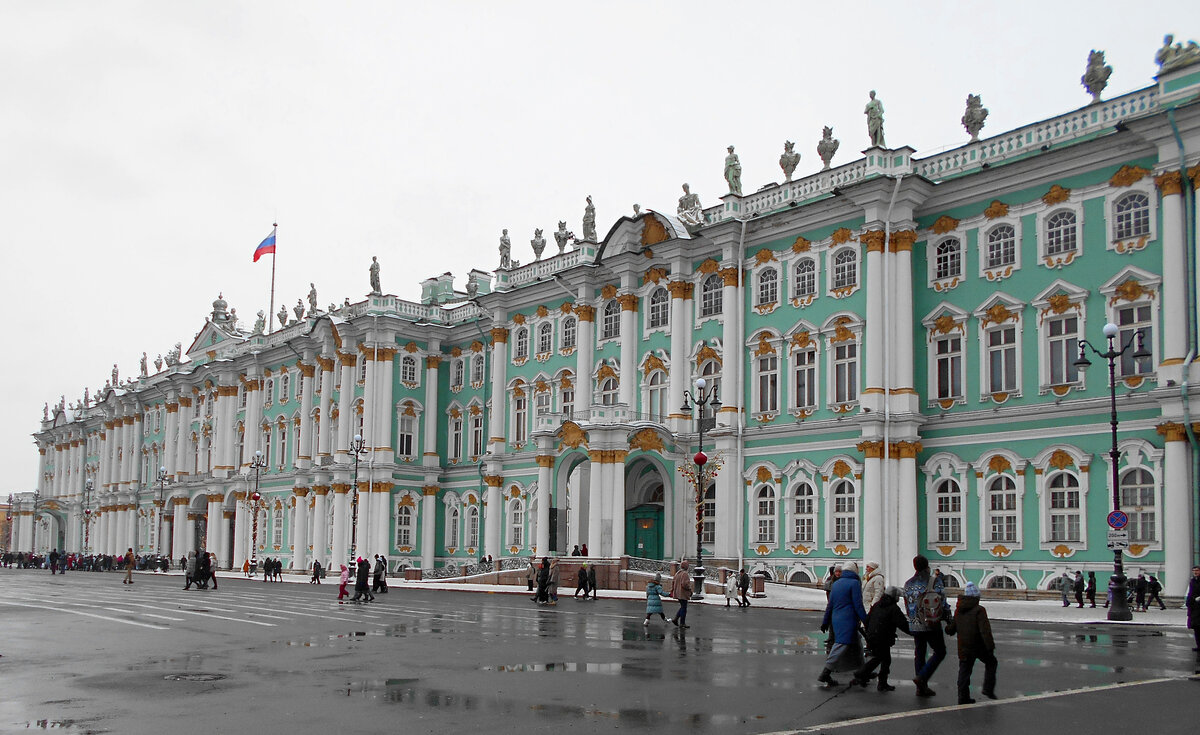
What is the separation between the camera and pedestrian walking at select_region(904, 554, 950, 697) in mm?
13398

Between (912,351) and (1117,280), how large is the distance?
737 centimetres

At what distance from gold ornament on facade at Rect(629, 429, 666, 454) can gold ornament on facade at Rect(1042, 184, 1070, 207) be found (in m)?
17.5

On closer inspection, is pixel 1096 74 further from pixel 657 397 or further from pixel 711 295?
pixel 657 397

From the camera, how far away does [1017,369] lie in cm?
3659

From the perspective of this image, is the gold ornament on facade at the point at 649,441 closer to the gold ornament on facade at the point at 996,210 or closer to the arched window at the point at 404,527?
the gold ornament on facade at the point at 996,210

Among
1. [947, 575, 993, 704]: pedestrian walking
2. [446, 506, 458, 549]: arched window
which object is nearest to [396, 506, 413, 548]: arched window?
[446, 506, 458, 549]: arched window

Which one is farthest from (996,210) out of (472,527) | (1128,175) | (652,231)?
(472,527)

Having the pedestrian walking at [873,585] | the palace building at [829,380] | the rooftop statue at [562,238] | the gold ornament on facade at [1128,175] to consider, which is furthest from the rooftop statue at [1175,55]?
the rooftop statue at [562,238]

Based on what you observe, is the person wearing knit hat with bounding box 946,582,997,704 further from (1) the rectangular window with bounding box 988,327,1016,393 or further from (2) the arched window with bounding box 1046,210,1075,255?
(2) the arched window with bounding box 1046,210,1075,255

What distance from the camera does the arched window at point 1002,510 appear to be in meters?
36.2

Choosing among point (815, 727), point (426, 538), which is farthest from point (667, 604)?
point (426, 538)

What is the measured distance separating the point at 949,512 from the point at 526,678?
26.2 m

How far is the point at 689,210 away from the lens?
166 feet

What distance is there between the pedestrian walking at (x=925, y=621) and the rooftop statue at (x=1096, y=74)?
27330 mm
